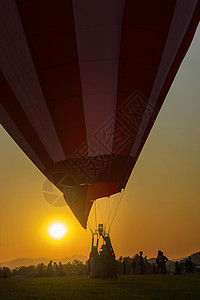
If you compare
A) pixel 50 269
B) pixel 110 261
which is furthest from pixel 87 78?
pixel 50 269

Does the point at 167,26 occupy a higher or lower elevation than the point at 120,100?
higher

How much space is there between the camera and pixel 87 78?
A: 11672mm

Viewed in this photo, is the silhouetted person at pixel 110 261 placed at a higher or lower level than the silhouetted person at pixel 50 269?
lower

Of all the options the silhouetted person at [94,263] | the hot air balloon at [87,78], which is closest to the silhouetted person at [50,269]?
the hot air balloon at [87,78]

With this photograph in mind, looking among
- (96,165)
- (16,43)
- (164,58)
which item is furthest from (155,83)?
(16,43)

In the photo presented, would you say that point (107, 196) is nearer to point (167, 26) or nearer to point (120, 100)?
point (120, 100)

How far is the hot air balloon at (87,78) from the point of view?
1056 cm

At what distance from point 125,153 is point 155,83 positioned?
114 inches

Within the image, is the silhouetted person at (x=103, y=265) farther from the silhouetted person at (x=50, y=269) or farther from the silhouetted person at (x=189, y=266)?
the silhouetted person at (x=50, y=269)

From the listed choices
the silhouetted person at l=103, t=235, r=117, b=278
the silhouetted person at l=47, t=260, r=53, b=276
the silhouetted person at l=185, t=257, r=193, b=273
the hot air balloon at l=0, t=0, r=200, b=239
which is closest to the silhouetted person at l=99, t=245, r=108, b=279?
the silhouetted person at l=103, t=235, r=117, b=278

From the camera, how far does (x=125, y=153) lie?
44.3 ft

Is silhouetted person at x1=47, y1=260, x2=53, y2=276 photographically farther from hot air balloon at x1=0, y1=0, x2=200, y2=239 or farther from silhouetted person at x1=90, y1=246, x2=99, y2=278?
silhouetted person at x1=90, y1=246, x2=99, y2=278

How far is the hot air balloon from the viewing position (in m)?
10.6

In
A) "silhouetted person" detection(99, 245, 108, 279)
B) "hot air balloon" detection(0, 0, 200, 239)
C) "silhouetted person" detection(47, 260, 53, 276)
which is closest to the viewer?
"hot air balloon" detection(0, 0, 200, 239)
